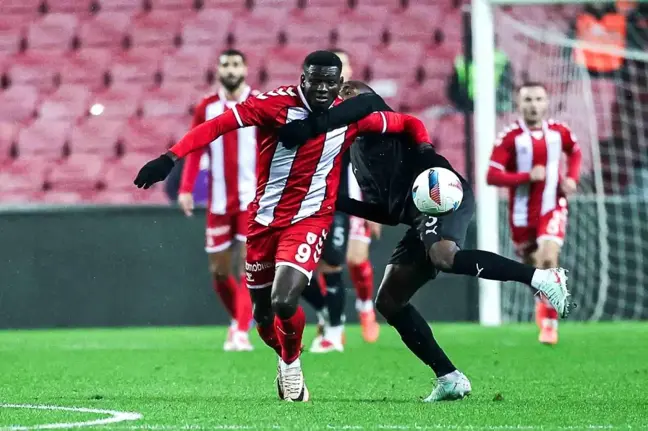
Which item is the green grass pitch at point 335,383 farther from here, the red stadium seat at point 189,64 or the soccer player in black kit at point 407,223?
the red stadium seat at point 189,64

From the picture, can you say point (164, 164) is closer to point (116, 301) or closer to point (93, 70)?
point (116, 301)

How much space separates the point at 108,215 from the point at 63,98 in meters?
3.50

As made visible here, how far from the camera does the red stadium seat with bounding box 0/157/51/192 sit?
44.3 feet

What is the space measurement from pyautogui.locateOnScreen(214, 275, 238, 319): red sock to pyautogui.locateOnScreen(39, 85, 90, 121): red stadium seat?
564 centimetres

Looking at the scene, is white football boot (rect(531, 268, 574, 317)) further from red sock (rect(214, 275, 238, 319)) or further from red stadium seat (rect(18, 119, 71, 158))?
red stadium seat (rect(18, 119, 71, 158))

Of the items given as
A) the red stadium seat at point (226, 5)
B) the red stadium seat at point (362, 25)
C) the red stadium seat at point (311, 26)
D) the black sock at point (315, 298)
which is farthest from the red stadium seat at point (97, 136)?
the black sock at point (315, 298)

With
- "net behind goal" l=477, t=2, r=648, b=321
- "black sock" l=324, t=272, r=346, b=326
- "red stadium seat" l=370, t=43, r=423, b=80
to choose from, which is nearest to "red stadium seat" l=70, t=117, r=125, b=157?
"red stadium seat" l=370, t=43, r=423, b=80

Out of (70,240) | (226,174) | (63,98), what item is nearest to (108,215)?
(70,240)

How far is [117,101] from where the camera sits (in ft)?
47.9

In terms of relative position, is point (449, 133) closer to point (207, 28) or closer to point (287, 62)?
point (287, 62)

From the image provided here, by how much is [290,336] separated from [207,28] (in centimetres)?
983

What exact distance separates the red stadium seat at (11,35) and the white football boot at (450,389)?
35.6ft

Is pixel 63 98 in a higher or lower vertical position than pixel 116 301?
higher

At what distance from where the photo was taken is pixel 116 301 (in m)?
11.7
